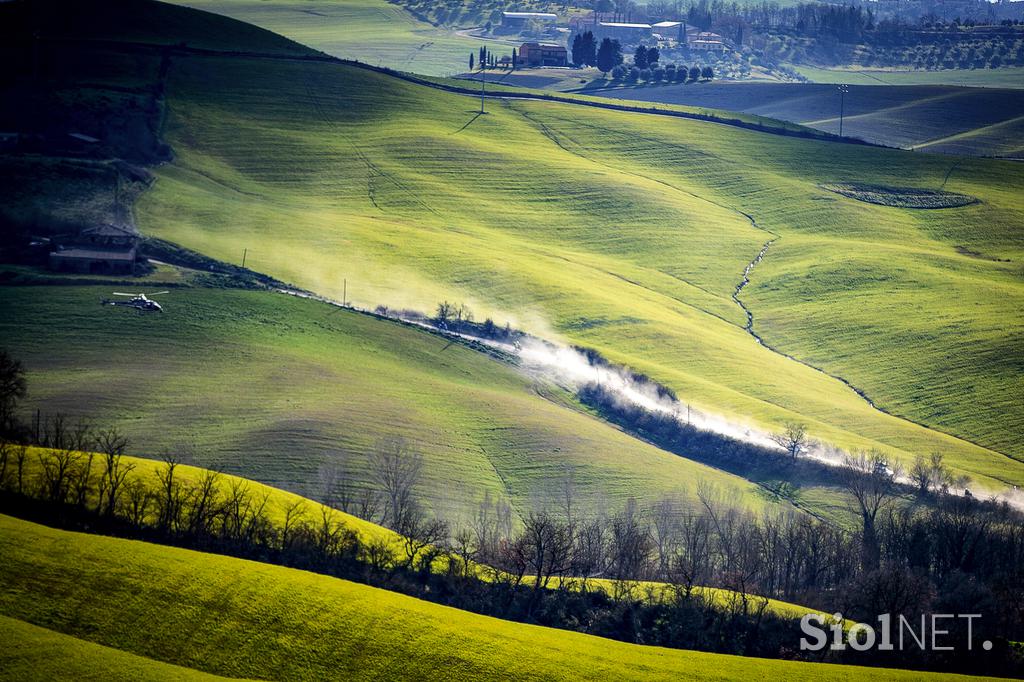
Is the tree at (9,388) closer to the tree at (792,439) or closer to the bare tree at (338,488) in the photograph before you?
the bare tree at (338,488)

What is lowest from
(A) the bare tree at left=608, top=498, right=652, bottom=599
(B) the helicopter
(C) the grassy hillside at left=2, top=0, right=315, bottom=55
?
(A) the bare tree at left=608, top=498, right=652, bottom=599

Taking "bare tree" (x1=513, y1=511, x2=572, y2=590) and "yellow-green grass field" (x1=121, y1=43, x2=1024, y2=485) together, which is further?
"yellow-green grass field" (x1=121, y1=43, x2=1024, y2=485)

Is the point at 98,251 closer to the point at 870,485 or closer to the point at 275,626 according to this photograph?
the point at 870,485

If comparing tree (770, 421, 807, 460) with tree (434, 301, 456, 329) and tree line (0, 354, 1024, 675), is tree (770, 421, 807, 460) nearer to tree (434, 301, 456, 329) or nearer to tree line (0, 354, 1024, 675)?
tree line (0, 354, 1024, 675)

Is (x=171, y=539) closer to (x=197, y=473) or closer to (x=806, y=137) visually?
(x=197, y=473)

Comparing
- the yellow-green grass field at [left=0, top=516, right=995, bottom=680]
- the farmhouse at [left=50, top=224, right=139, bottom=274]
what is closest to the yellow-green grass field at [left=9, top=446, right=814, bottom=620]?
the yellow-green grass field at [left=0, top=516, right=995, bottom=680]

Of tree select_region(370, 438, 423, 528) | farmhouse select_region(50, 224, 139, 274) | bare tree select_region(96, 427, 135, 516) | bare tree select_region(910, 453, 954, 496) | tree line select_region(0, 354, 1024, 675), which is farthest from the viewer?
farmhouse select_region(50, 224, 139, 274)
